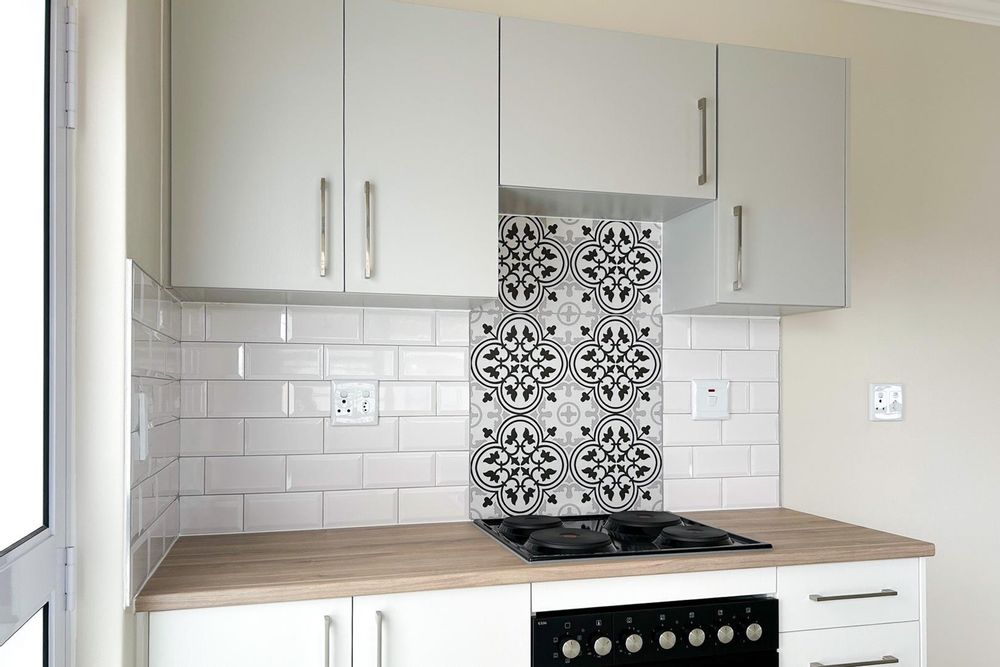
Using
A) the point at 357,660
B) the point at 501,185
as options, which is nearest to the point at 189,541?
the point at 357,660

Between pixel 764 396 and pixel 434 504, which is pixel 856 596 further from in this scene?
pixel 434 504

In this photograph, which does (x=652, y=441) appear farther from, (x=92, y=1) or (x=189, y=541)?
(x=92, y=1)

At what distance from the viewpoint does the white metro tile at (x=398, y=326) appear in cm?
237

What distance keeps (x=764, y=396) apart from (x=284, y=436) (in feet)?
5.10

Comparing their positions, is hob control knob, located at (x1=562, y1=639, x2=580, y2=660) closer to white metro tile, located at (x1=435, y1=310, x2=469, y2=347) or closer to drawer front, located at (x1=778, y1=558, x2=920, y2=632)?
drawer front, located at (x1=778, y1=558, x2=920, y2=632)

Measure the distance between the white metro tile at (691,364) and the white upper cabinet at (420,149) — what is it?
0.78 m

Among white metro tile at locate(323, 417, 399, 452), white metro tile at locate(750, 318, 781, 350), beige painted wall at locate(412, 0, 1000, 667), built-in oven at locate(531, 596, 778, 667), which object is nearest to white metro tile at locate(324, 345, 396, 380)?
white metro tile at locate(323, 417, 399, 452)

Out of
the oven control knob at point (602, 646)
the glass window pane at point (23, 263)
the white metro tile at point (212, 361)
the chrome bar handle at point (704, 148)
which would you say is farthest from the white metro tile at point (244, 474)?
the chrome bar handle at point (704, 148)

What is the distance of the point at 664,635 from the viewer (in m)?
1.89

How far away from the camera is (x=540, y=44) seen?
2150 millimetres

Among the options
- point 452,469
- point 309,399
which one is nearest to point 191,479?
point 309,399

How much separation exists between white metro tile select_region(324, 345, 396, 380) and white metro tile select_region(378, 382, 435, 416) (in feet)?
0.12

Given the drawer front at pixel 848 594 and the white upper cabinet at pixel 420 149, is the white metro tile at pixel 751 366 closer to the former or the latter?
the drawer front at pixel 848 594

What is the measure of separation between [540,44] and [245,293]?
101 cm
